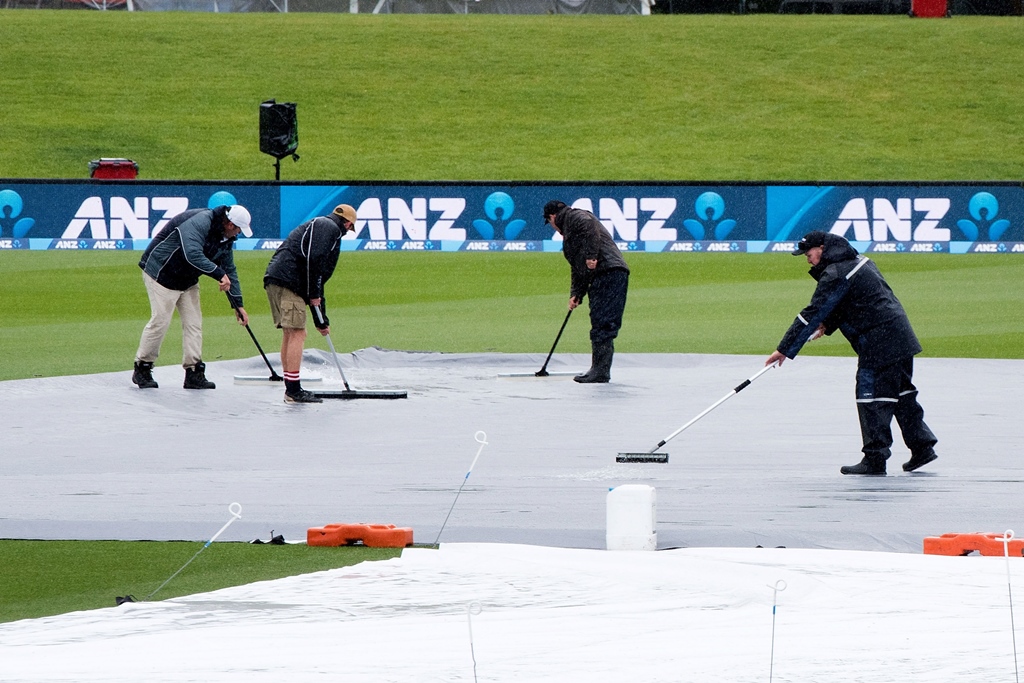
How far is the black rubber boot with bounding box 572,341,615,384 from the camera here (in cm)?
1552

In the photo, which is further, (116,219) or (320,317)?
(116,219)

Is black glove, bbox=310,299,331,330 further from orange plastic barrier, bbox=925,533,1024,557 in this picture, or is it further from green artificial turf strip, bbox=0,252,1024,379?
orange plastic barrier, bbox=925,533,1024,557

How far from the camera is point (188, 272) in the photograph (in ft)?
48.0

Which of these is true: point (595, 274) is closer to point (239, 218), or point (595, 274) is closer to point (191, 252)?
point (239, 218)

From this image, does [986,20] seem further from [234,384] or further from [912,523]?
[912,523]

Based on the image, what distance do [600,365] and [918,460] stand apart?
5613 millimetres

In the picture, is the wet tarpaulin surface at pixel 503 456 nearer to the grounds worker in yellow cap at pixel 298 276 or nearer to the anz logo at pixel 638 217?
the grounds worker in yellow cap at pixel 298 276

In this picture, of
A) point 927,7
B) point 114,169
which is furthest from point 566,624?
point 927,7

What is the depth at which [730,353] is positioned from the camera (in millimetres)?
18547

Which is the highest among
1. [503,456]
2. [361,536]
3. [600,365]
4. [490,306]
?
[361,536]

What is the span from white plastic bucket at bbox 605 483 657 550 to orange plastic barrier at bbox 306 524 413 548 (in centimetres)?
104

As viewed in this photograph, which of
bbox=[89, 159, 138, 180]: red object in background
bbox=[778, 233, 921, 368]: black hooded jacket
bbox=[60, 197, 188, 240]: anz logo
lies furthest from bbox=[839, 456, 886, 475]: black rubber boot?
bbox=[89, 159, 138, 180]: red object in background

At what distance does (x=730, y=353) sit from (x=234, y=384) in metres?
6.09

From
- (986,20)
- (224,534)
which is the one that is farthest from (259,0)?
(224,534)
